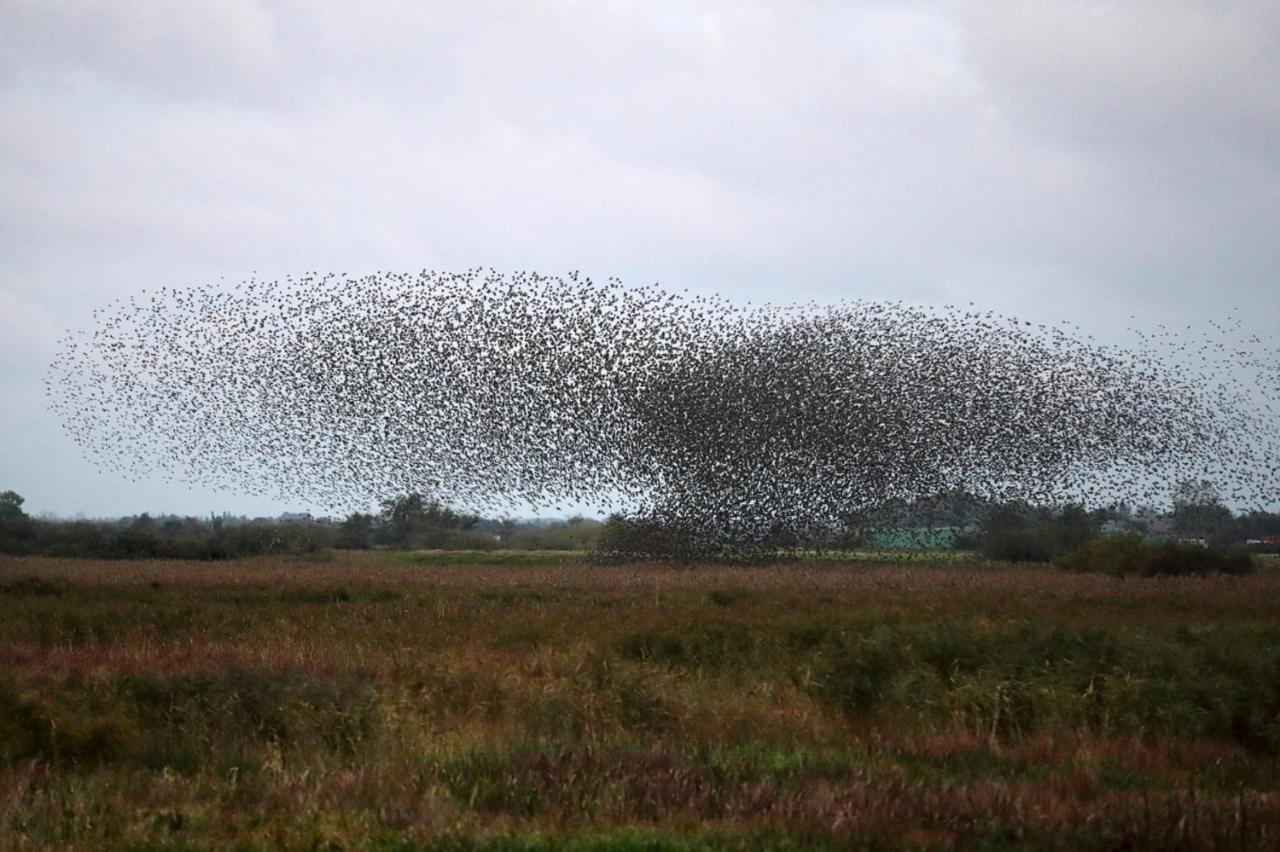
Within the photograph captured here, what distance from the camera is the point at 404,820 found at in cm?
765

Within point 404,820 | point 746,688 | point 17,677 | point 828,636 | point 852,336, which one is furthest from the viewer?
point 852,336

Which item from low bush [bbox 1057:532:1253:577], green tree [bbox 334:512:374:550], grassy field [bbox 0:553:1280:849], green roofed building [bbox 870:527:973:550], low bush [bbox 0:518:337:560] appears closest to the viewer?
grassy field [bbox 0:553:1280:849]

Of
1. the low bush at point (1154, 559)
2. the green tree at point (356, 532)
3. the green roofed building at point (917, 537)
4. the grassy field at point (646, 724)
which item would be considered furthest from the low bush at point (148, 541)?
the low bush at point (1154, 559)

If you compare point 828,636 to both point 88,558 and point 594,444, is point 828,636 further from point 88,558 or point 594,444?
point 88,558

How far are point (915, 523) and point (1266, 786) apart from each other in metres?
32.4

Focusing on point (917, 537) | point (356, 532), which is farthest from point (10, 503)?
point (917, 537)

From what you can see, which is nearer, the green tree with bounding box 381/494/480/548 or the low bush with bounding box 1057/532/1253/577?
the low bush with bounding box 1057/532/1253/577

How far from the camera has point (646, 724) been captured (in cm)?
1198

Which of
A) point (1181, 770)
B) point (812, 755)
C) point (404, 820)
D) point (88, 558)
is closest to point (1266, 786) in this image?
point (1181, 770)

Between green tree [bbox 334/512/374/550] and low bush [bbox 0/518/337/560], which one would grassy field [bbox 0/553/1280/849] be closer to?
low bush [bbox 0/518/337/560]

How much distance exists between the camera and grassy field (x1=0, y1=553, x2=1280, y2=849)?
7.68 m

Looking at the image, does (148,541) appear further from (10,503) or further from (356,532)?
(10,503)

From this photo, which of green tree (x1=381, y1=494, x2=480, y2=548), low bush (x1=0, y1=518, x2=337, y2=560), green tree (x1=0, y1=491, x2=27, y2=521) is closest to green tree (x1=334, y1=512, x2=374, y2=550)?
green tree (x1=381, y1=494, x2=480, y2=548)

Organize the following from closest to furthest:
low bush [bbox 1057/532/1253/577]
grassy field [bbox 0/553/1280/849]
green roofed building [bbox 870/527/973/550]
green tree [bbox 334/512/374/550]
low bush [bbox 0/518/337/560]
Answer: grassy field [bbox 0/553/1280/849], low bush [bbox 1057/532/1253/577], green roofed building [bbox 870/527/973/550], low bush [bbox 0/518/337/560], green tree [bbox 334/512/374/550]
